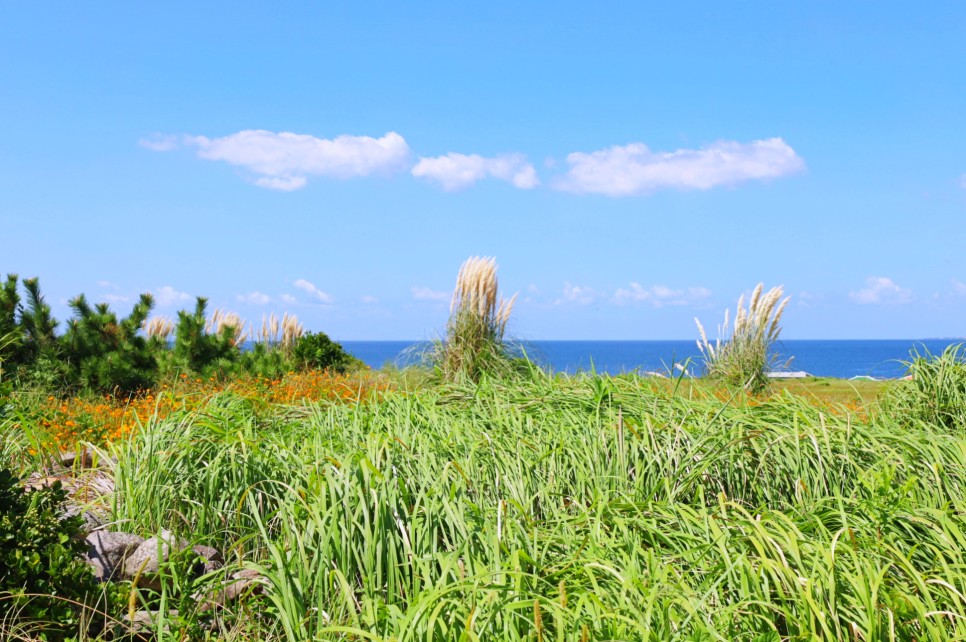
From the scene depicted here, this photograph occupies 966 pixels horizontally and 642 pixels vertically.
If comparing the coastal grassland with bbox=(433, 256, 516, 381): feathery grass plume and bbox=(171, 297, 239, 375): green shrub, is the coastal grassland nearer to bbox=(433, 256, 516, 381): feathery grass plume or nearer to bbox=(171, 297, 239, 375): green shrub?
bbox=(433, 256, 516, 381): feathery grass plume

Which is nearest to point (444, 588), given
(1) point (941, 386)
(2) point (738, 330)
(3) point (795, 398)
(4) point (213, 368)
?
(3) point (795, 398)

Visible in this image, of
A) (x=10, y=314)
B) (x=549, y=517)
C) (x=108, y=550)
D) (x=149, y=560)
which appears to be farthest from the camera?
(x=10, y=314)

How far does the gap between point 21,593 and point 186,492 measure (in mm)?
1058

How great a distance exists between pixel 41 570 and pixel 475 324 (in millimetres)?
6756

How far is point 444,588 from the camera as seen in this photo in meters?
2.66

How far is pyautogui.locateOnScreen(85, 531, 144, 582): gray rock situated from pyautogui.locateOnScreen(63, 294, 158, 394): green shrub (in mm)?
7531

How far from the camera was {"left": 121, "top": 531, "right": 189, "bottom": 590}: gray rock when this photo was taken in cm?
344

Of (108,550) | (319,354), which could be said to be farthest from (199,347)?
(108,550)

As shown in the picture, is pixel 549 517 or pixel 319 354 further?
pixel 319 354

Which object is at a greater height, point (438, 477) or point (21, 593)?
point (438, 477)

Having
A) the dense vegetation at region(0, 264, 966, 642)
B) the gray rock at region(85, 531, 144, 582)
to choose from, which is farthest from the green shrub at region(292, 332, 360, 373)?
the gray rock at region(85, 531, 144, 582)

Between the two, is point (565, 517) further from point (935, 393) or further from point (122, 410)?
point (122, 410)

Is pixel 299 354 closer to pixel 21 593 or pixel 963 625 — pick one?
pixel 21 593

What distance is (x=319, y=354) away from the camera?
14.6 metres
